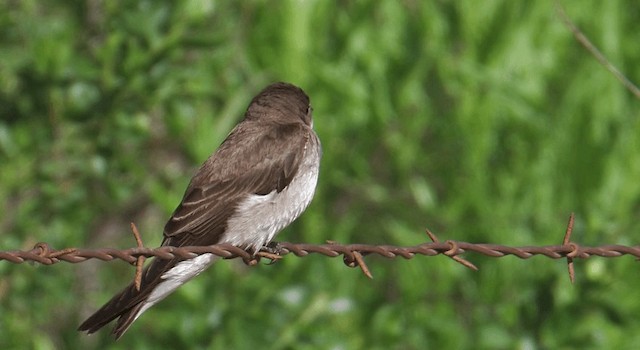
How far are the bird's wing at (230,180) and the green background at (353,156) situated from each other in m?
2.09

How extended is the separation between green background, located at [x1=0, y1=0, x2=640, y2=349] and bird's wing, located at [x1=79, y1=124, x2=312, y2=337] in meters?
2.09

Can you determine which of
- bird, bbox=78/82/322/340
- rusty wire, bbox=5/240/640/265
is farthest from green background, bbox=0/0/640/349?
Result: rusty wire, bbox=5/240/640/265

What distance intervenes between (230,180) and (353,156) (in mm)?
3104

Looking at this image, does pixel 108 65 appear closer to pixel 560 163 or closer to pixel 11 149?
pixel 11 149

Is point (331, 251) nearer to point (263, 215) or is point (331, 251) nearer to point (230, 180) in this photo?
point (263, 215)

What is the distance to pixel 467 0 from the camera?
9750 mm

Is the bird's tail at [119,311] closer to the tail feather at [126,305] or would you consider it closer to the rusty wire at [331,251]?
the tail feather at [126,305]

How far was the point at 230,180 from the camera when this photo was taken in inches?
252

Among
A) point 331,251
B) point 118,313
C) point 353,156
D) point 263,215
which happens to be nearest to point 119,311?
point 118,313

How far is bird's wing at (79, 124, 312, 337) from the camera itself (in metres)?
6.25

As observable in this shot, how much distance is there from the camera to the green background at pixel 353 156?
8.56m

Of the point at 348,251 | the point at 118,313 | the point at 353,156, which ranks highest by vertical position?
the point at 348,251

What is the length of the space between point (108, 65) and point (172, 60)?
0.46 metres

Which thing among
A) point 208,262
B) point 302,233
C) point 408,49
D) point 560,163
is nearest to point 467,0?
point 408,49
